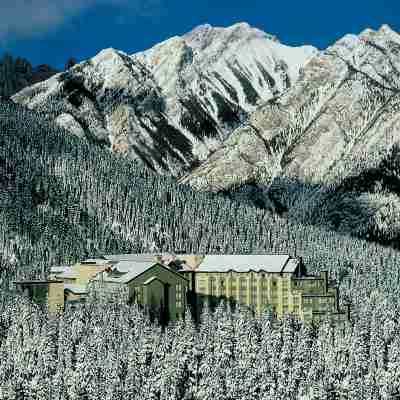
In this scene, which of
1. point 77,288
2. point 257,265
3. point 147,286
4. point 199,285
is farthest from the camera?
point 199,285

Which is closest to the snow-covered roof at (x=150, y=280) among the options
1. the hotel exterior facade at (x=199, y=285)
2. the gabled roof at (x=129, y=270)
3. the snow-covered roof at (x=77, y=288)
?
the hotel exterior facade at (x=199, y=285)

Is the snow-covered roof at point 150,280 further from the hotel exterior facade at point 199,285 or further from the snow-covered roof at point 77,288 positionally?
the snow-covered roof at point 77,288

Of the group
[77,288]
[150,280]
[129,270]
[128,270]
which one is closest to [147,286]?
[150,280]

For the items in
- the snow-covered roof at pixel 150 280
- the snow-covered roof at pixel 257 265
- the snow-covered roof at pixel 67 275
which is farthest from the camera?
the snow-covered roof at pixel 257 265

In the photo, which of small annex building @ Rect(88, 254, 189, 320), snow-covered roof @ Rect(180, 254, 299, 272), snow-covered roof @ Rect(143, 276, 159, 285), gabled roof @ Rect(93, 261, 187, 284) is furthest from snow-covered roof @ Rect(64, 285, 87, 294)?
snow-covered roof @ Rect(180, 254, 299, 272)

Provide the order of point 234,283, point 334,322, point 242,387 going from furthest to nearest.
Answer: point 234,283
point 334,322
point 242,387

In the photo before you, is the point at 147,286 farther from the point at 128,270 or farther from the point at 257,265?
the point at 257,265

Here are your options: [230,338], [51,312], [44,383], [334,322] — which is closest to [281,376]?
[230,338]

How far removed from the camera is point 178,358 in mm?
117500

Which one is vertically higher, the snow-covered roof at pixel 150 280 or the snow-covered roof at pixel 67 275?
the snow-covered roof at pixel 67 275

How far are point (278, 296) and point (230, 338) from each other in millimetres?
55437

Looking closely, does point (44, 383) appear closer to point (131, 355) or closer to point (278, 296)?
point (131, 355)

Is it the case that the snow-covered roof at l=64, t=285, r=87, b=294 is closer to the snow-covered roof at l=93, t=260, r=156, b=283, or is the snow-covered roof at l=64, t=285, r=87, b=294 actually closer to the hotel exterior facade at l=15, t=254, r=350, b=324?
the hotel exterior facade at l=15, t=254, r=350, b=324

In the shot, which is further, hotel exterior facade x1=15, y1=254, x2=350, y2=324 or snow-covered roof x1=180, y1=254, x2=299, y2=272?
snow-covered roof x1=180, y1=254, x2=299, y2=272
